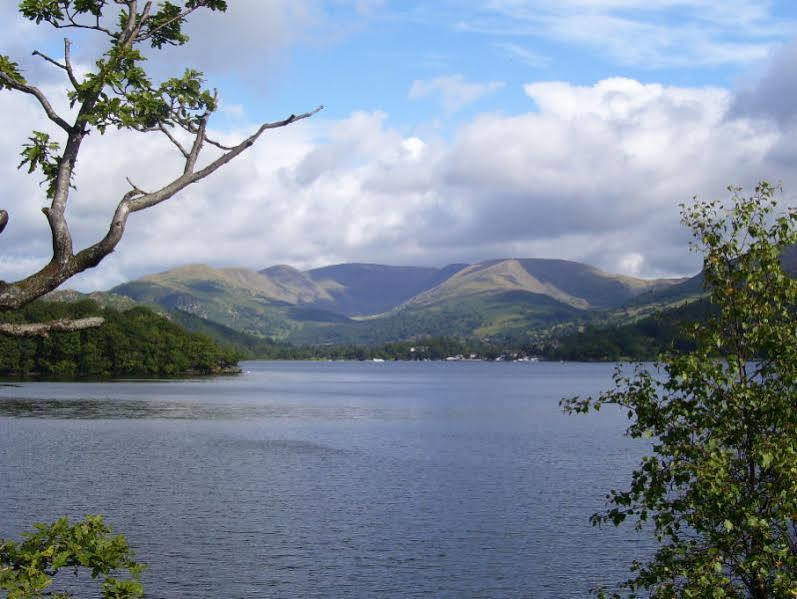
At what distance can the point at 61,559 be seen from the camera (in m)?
12.1

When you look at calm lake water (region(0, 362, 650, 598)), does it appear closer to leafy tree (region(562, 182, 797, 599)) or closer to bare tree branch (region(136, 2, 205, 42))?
leafy tree (region(562, 182, 797, 599))

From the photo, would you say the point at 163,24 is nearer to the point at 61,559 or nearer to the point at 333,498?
the point at 61,559

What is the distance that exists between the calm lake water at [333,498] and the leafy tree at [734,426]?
24386mm

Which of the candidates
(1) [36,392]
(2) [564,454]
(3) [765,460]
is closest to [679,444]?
(3) [765,460]

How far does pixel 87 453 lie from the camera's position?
85.0 meters

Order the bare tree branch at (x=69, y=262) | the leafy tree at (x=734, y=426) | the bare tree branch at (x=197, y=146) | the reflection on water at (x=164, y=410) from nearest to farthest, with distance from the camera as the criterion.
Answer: the bare tree branch at (x=69, y=262)
the bare tree branch at (x=197, y=146)
the leafy tree at (x=734, y=426)
the reflection on water at (x=164, y=410)

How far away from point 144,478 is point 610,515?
5924 centimetres

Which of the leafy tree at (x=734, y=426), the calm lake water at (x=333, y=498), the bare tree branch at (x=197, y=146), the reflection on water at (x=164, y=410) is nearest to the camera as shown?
the bare tree branch at (x=197, y=146)

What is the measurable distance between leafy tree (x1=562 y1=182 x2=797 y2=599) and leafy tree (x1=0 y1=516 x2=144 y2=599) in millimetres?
11115

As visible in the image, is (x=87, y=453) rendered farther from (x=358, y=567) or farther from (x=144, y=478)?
(x=358, y=567)

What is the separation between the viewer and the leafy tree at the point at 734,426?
16.4 meters

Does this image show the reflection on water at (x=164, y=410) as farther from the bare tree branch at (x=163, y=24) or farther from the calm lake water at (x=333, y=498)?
the bare tree branch at (x=163, y=24)

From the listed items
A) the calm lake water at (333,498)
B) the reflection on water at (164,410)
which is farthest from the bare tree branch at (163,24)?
the reflection on water at (164,410)

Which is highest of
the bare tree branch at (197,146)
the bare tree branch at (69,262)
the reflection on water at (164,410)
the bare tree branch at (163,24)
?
the bare tree branch at (163,24)
